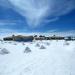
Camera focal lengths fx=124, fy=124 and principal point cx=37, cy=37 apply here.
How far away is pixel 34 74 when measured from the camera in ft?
18.1

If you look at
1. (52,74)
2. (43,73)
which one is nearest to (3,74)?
(43,73)

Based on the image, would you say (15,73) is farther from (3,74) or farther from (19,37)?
(19,37)

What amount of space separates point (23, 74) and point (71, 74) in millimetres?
2126

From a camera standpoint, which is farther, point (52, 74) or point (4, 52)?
point (4, 52)

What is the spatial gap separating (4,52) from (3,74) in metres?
6.93

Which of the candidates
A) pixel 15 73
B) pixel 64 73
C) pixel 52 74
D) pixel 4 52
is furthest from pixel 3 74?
pixel 4 52

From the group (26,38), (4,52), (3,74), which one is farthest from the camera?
(26,38)

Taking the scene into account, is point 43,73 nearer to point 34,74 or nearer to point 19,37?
point 34,74

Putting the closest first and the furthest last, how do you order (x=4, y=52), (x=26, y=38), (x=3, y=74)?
(x=3, y=74) < (x=4, y=52) < (x=26, y=38)

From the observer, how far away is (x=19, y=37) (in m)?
58.9

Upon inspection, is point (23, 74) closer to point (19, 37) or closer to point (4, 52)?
point (4, 52)

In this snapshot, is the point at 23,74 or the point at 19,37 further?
the point at 19,37

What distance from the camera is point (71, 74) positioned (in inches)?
217

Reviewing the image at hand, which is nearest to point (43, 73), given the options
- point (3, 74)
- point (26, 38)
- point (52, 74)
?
point (52, 74)
